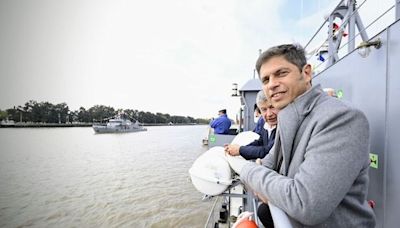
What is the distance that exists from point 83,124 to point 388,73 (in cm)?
11238

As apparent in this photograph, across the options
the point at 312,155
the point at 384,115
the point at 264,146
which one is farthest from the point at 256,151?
the point at 312,155

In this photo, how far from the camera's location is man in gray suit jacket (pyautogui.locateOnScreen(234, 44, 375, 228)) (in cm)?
82

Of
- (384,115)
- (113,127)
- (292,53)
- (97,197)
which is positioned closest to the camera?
(292,53)

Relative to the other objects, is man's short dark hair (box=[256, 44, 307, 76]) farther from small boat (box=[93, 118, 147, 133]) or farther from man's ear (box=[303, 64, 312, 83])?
small boat (box=[93, 118, 147, 133])

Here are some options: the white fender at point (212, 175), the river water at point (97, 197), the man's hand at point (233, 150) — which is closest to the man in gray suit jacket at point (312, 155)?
the white fender at point (212, 175)

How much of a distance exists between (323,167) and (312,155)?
0.06 meters

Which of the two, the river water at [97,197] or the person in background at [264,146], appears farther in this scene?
the river water at [97,197]

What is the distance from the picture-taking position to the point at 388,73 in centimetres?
180

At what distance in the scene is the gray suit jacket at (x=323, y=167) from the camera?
2.68 ft

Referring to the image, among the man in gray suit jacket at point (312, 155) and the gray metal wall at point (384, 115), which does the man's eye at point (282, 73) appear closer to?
the man in gray suit jacket at point (312, 155)

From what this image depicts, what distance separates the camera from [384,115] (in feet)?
6.07

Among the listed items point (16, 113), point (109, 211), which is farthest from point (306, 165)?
point (16, 113)

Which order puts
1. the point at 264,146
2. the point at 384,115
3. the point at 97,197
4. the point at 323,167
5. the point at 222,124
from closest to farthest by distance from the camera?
the point at 323,167, the point at 384,115, the point at 264,146, the point at 222,124, the point at 97,197

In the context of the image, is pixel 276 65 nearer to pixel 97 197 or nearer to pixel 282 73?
pixel 282 73
